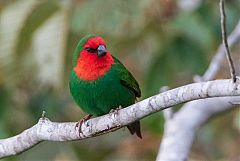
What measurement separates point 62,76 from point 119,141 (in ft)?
5.38

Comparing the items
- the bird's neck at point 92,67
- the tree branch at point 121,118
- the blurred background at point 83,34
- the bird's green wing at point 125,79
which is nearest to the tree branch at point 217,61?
the blurred background at point 83,34

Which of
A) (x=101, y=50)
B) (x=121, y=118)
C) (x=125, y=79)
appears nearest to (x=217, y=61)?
(x=125, y=79)

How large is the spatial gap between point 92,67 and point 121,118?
0.83 metres

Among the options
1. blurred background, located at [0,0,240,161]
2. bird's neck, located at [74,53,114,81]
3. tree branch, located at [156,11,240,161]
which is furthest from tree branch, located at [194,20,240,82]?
bird's neck, located at [74,53,114,81]

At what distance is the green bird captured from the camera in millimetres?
3676

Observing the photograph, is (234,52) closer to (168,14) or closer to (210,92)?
(168,14)

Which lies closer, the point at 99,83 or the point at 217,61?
the point at 99,83

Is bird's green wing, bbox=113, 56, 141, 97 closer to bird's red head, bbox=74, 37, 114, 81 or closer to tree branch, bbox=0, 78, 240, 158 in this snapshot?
bird's red head, bbox=74, 37, 114, 81

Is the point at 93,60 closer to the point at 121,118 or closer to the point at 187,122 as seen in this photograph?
the point at 187,122

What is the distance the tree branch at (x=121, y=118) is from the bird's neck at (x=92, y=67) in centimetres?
39

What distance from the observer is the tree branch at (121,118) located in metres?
2.49

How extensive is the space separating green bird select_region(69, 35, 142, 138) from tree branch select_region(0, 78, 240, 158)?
12.5 inches

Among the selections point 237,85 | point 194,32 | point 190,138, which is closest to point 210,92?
point 237,85

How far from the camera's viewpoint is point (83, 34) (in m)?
4.57
